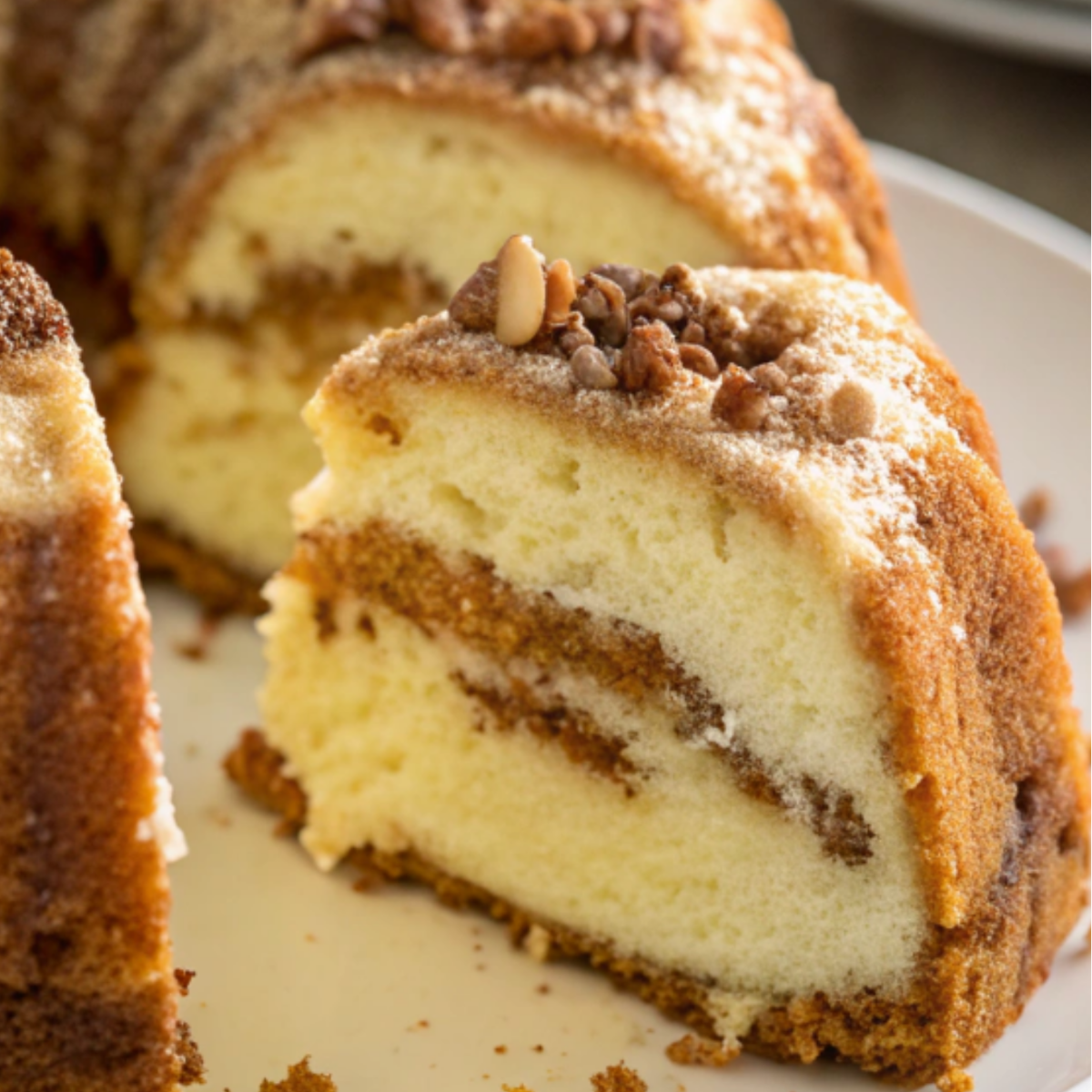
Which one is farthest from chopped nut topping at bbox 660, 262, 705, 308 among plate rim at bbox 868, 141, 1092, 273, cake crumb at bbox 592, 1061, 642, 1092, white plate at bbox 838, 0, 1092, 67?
white plate at bbox 838, 0, 1092, 67

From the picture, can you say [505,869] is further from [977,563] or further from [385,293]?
[385,293]

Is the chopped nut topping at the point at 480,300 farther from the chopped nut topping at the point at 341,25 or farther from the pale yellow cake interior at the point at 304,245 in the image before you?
the chopped nut topping at the point at 341,25

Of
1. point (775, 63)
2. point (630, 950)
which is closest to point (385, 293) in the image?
point (775, 63)

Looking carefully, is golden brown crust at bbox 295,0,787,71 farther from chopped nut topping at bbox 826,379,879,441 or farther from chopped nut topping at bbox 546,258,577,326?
chopped nut topping at bbox 826,379,879,441

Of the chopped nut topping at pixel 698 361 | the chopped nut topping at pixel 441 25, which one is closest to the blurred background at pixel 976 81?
the chopped nut topping at pixel 441 25

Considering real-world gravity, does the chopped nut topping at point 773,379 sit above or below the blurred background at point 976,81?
above

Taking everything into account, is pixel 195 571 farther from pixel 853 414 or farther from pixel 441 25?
pixel 853 414
